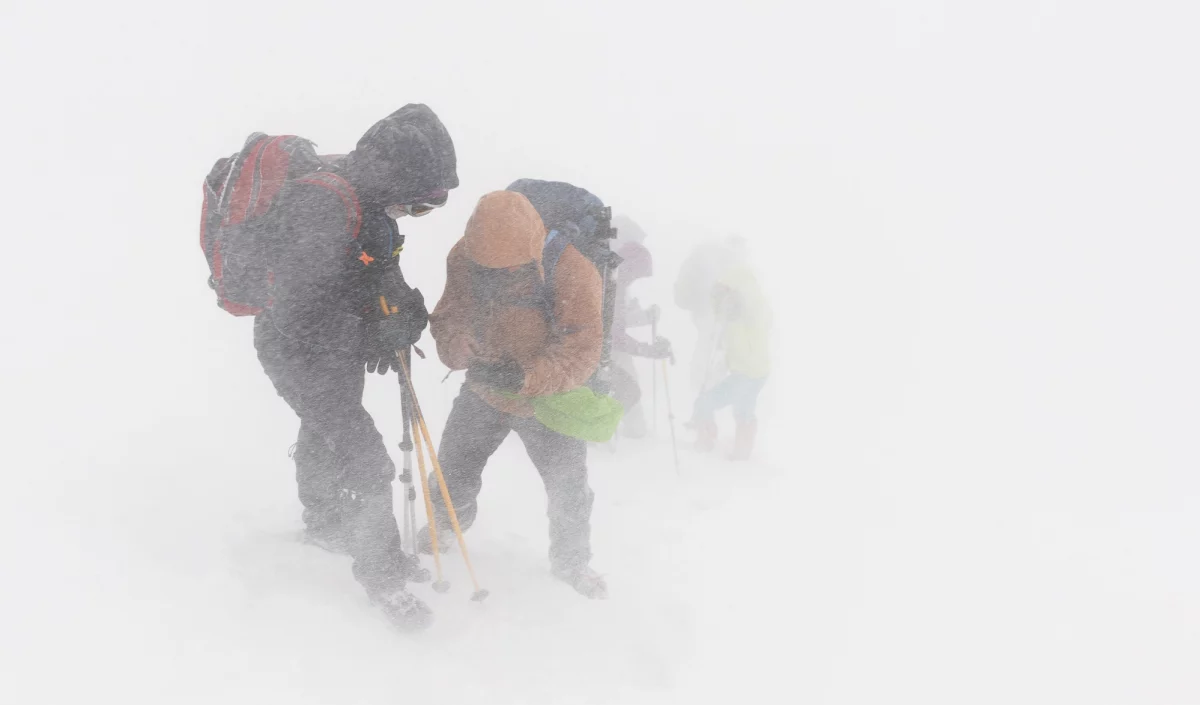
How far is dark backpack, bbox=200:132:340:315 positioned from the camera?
246cm

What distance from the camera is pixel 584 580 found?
3826 mm

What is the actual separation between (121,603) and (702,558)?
3484mm

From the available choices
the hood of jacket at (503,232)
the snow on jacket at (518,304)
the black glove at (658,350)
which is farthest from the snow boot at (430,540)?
the black glove at (658,350)

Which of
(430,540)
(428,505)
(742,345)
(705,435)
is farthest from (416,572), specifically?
(705,435)

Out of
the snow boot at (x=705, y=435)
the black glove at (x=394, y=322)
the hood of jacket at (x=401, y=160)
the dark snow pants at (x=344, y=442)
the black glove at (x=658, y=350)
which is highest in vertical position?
the hood of jacket at (x=401, y=160)

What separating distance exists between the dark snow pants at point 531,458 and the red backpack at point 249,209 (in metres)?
1.29

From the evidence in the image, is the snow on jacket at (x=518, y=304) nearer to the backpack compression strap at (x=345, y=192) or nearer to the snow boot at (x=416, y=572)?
the backpack compression strap at (x=345, y=192)

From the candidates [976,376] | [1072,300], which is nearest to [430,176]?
[976,376]

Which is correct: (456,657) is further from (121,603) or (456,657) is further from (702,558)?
(702,558)

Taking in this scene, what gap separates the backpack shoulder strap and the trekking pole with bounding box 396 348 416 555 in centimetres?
71

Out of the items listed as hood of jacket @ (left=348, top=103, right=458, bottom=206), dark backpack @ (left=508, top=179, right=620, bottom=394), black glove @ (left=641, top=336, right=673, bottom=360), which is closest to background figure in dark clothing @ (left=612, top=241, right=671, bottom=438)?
black glove @ (left=641, top=336, right=673, bottom=360)

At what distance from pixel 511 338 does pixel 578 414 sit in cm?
51

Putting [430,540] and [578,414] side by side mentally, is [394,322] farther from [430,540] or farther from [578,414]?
[430,540]

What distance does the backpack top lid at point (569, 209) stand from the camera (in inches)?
130
